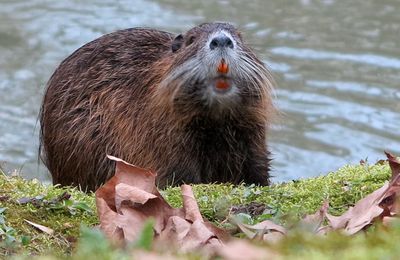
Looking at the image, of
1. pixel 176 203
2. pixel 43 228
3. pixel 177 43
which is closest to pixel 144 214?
pixel 43 228

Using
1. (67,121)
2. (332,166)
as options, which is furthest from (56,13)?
(67,121)

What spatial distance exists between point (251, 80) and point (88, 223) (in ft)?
6.06

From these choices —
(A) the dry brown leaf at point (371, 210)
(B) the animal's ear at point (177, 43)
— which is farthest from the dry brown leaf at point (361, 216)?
(B) the animal's ear at point (177, 43)

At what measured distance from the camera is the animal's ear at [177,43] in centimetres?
580

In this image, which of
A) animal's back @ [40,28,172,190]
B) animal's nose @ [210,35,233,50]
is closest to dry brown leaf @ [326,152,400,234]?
animal's nose @ [210,35,233,50]

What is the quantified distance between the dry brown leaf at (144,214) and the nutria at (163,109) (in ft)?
5.59

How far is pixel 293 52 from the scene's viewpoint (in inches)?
437

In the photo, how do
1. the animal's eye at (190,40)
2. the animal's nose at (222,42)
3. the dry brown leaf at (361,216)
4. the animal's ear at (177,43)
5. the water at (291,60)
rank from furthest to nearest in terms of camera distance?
the water at (291,60) → the animal's ear at (177,43) → the animal's eye at (190,40) → the animal's nose at (222,42) → the dry brown leaf at (361,216)

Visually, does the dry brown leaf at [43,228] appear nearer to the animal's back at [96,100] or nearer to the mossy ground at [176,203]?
the mossy ground at [176,203]

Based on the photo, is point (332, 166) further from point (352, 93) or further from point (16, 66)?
point (16, 66)

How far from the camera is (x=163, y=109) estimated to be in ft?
19.0

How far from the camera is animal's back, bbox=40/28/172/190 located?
602cm

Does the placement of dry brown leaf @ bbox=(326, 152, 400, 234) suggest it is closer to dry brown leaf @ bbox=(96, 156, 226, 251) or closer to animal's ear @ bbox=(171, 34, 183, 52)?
dry brown leaf @ bbox=(96, 156, 226, 251)

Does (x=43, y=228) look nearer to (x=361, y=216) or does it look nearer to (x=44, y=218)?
(x=44, y=218)
